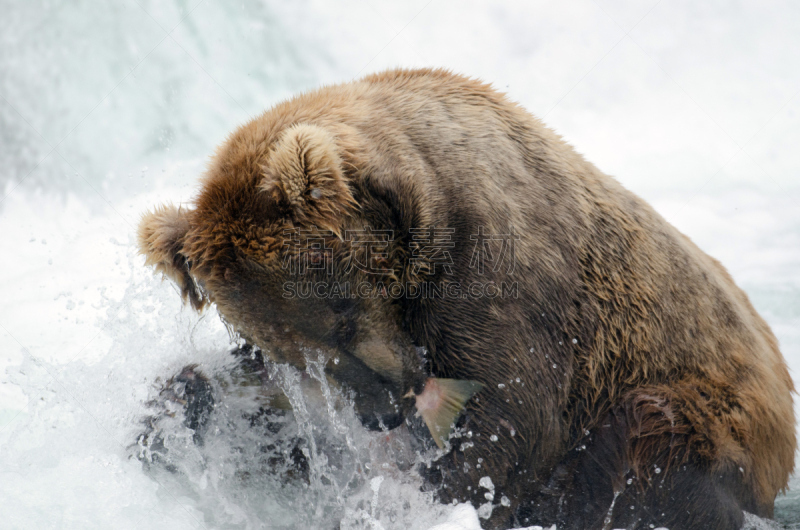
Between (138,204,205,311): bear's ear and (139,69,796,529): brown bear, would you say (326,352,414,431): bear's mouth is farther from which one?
(138,204,205,311): bear's ear

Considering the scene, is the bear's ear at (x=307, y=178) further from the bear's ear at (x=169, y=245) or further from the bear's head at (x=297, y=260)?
the bear's ear at (x=169, y=245)

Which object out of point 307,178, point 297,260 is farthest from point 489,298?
point 307,178

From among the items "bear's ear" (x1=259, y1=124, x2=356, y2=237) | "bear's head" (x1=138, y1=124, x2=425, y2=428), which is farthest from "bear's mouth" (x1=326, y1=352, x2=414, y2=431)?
"bear's ear" (x1=259, y1=124, x2=356, y2=237)

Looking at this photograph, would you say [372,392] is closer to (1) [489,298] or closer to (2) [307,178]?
(1) [489,298]

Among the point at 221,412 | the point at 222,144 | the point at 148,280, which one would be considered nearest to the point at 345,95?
the point at 222,144

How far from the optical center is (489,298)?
9.04 feet

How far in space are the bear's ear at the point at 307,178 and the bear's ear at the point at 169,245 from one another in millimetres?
573

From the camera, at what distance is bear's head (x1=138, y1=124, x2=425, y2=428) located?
244cm

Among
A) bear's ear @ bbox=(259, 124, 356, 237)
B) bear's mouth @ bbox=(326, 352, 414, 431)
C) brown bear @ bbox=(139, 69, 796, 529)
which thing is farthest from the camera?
bear's mouth @ bbox=(326, 352, 414, 431)

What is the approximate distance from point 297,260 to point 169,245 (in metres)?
0.68

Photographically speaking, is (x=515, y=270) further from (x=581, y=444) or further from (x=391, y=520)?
(x=391, y=520)

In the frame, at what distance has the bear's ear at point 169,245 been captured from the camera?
2754 mm

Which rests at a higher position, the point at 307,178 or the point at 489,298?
the point at 307,178

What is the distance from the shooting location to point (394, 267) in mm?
2744
